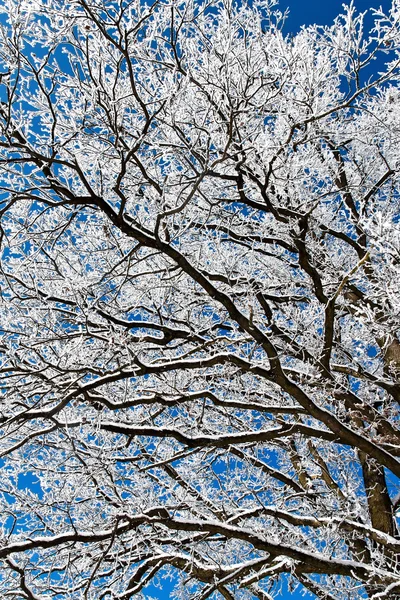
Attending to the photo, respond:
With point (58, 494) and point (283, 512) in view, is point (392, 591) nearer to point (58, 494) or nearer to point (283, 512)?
point (283, 512)

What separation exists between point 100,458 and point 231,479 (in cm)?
216

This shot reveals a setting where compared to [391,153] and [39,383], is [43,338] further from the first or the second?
[391,153]

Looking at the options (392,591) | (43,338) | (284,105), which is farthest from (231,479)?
(284,105)

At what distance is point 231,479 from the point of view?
6.64m

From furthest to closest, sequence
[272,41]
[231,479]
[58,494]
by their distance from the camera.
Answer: [231,479], [58,494], [272,41]

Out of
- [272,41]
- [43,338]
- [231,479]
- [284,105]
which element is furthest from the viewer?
[231,479]

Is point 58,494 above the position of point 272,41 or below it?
below

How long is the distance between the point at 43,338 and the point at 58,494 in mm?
2314

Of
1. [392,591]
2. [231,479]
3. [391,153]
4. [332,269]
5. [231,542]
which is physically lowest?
[392,591]

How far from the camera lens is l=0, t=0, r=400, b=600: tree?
13.1ft

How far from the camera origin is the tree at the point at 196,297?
13.1ft

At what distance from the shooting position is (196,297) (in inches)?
257

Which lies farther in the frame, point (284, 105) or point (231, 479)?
point (231, 479)

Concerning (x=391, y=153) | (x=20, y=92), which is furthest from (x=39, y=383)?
(x=391, y=153)
